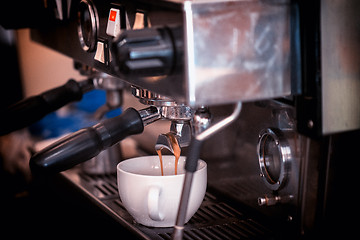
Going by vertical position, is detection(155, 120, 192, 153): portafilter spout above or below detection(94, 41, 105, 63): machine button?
below

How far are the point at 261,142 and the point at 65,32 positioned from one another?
0.42 metres

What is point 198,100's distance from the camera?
0.41 meters

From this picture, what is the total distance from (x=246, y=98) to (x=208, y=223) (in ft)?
0.90

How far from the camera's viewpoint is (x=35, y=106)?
78 centimetres

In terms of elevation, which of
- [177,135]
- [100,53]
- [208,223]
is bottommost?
[208,223]

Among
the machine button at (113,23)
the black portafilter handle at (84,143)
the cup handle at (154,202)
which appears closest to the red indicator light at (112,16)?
the machine button at (113,23)

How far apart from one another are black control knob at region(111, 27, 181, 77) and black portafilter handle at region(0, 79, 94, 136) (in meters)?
0.39

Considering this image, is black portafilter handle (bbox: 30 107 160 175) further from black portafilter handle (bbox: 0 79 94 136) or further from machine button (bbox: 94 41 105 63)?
black portafilter handle (bbox: 0 79 94 136)

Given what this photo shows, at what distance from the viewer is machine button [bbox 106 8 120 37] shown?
1.81 ft

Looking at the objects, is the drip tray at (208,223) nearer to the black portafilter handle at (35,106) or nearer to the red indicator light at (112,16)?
the black portafilter handle at (35,106)

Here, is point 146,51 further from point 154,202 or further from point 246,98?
point 154,202

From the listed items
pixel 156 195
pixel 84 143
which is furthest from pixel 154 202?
pixel 84 143

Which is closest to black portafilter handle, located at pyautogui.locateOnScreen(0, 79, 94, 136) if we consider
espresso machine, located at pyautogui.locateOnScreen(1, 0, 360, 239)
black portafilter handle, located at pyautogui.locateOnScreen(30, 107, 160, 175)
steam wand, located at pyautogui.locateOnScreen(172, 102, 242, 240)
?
espresso machine, located at pyautogui.locateOnScreen(1, 0, 360, 239)

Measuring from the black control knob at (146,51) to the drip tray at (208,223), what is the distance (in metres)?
0.28
